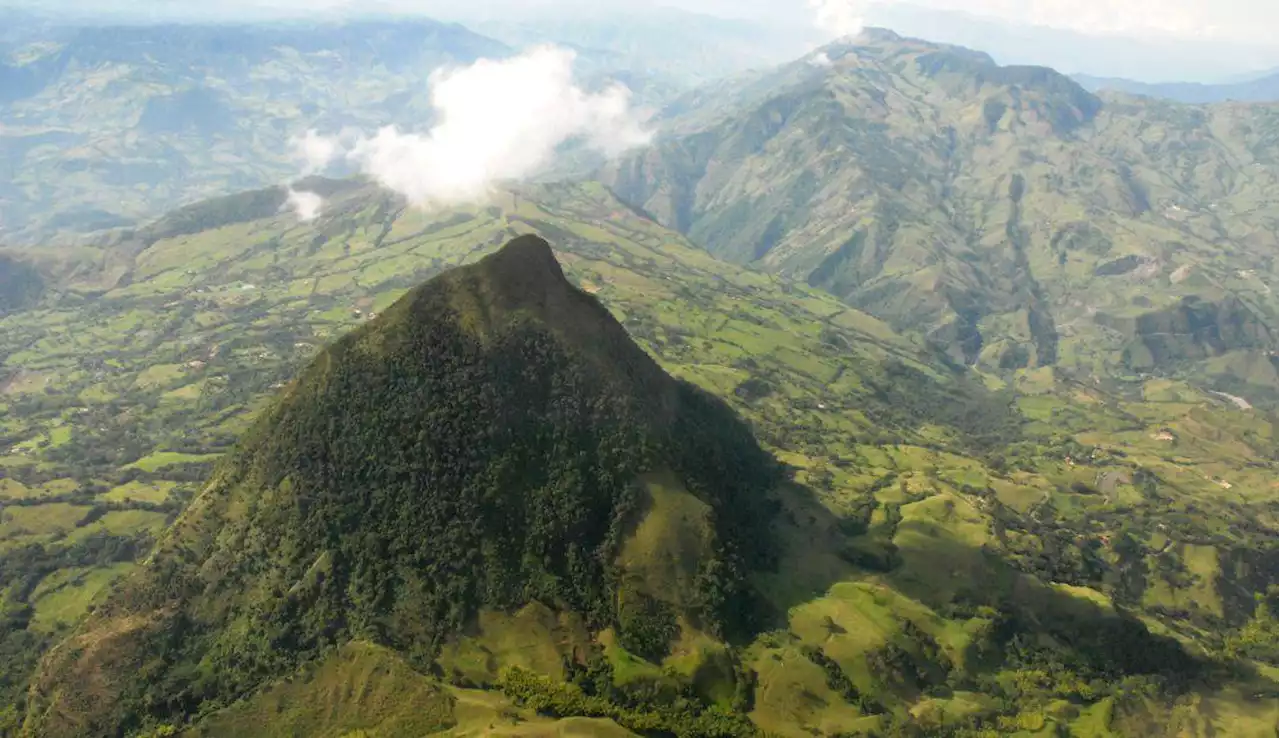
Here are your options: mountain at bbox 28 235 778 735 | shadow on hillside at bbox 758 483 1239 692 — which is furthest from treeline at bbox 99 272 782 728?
shadow on hillside at bbox 758 483 1239 692

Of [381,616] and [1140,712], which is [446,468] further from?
[1140,712]

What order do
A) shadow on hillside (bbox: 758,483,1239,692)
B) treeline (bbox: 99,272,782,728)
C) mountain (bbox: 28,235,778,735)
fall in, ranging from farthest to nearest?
shadow on hillside (bbox: 758,483,1239,692)
treeline (bbox: 99,272,782,728)
mountain (bbox: 28,235,778,735)

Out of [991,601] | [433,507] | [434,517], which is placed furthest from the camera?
[991,601]

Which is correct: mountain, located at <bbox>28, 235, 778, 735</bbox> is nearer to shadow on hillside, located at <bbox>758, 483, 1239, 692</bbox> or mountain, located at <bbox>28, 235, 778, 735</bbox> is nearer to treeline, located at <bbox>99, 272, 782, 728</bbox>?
treeline, located at <bbox>99, 272, 782, 728</bbox>

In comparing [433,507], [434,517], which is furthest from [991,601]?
[433,507]

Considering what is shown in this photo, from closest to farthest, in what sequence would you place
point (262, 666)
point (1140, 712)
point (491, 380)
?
point (262, 666), point (1140, 712), point (491, 380)

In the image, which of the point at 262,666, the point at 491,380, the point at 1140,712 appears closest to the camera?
the point at 262,666

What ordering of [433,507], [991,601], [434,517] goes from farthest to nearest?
[991,601]
[433,507]
[434,517]

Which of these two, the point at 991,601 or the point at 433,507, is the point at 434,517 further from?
the point at 991,601

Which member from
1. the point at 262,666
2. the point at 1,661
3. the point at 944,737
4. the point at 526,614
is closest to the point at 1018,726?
the point at 944,737

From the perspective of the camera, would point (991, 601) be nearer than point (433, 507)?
No

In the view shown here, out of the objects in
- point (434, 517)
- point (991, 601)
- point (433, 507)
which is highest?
point (433, 507)
